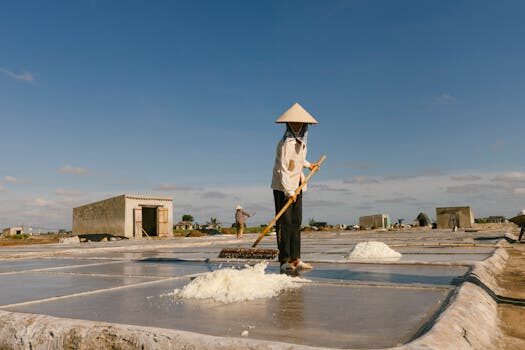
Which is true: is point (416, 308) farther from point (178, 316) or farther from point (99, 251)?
point (99, 251)

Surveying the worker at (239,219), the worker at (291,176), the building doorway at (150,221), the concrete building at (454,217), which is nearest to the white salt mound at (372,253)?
the worker at (291,176)

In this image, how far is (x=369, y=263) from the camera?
532 cm

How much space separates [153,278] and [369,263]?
2.54 meters

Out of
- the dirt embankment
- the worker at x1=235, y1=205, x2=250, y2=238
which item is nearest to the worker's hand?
the dirt embankment

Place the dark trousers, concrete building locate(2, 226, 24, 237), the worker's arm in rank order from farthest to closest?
concrete building locate(2, 226, 24, 237), the worker's arm, the dark trousers

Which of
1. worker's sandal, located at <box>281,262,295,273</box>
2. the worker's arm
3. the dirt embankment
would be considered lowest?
the dirt embankment

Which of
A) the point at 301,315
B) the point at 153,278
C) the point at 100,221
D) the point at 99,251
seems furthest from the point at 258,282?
the point at 100,221

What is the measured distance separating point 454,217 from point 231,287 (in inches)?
1172

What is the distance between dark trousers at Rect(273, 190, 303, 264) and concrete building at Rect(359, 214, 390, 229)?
122ft

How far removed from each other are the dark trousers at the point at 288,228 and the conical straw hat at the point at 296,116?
0.86m

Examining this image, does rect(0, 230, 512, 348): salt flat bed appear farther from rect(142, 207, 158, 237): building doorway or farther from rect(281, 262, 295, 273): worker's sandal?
rect(142, 207, 158, 237): building doorway

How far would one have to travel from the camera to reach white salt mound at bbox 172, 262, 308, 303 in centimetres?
304

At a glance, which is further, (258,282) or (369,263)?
(369,263)

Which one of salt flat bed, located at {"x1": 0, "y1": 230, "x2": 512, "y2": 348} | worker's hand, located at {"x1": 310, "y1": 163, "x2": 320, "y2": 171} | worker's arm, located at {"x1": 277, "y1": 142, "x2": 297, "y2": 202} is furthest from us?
worker's hand, located at {"x1": 310, "y1": 163, "x2": 320, "y2": 171}
